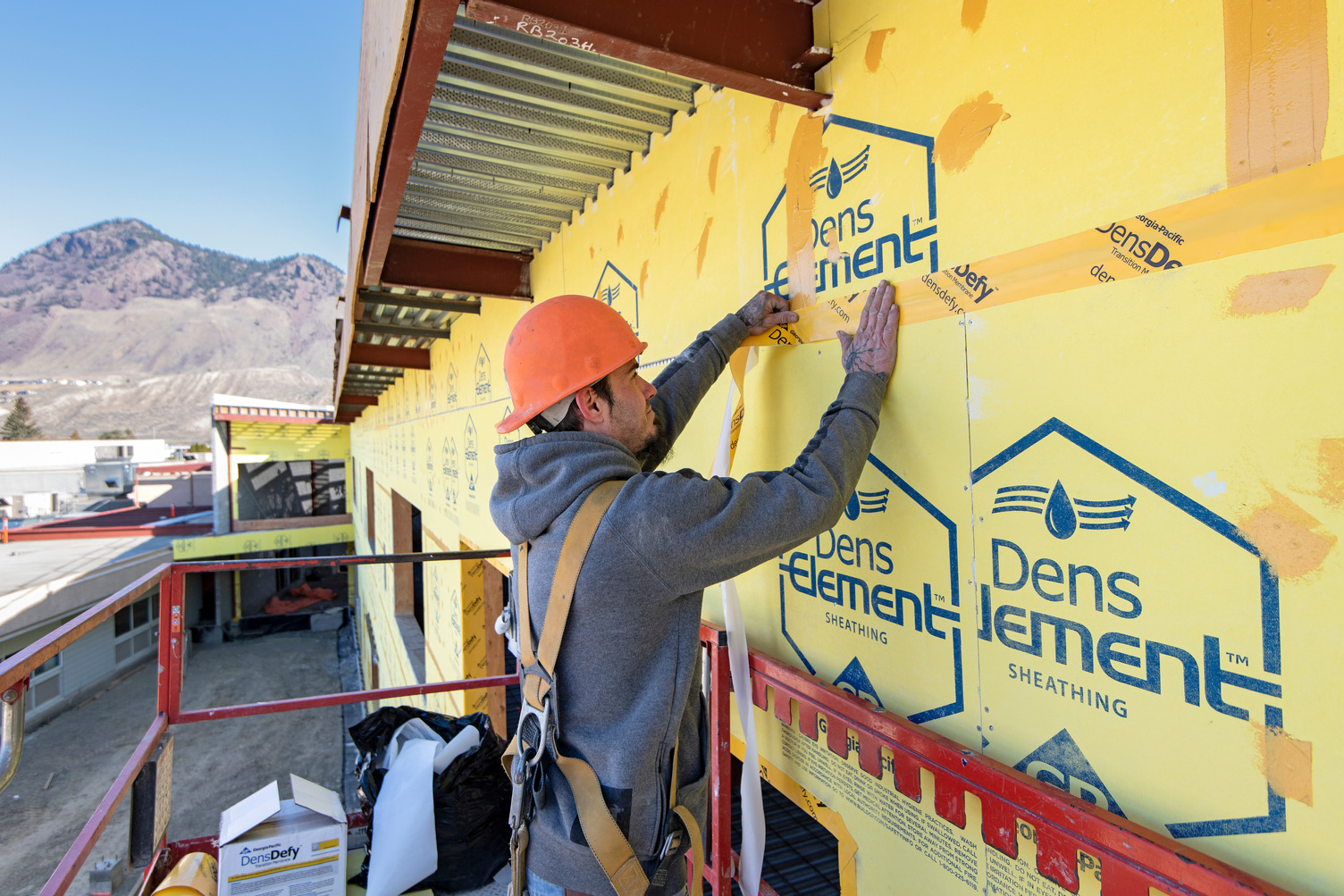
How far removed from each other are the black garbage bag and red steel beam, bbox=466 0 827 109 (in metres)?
2.83

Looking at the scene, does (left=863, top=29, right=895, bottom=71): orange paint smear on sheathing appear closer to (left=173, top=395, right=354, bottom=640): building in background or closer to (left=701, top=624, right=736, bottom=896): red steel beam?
(left=701, top=624, right=736, bottom=896): red steel beam

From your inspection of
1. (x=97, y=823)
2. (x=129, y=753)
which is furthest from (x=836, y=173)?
(x=129, y=753)

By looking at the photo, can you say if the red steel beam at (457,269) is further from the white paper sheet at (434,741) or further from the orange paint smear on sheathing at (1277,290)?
the orange paint smear on sheathing at (1277,290)

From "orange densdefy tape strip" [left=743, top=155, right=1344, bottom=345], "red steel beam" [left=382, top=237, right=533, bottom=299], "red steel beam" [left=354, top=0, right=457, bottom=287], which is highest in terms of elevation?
"red steel beam" [left=382, top=237, right=533, bottom=299]

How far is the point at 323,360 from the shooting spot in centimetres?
13138

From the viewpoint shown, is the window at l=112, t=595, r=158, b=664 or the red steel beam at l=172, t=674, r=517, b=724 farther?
the window at l=112, t=595, r=158, b=664

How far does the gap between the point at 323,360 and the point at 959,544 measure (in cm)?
14680

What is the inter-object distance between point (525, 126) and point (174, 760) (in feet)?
65.7

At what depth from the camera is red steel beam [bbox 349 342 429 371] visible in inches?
377

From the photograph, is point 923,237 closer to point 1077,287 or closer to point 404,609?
point 1077,287

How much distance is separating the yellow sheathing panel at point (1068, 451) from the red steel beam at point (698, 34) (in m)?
0.12

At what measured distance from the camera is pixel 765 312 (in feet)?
7.73

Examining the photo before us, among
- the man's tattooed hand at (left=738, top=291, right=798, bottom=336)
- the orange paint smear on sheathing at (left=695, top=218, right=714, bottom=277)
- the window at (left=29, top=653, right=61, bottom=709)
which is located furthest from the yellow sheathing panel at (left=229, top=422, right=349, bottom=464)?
the man's tattooed hand at (left=738, top=291, right=798, bottom=336)

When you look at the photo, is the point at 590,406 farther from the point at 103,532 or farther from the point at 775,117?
the point at 103,532
